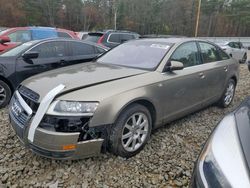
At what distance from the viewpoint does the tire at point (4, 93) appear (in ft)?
14.7

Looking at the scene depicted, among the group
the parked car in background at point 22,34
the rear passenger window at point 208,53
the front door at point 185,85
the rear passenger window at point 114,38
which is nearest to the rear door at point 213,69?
the rear passenger window at point 208,53

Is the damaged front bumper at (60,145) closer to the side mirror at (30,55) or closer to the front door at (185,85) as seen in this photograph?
the front door at (185,85)

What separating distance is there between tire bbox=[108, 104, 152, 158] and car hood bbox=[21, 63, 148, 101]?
1.52 ft

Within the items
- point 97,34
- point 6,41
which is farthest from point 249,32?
point 6,41

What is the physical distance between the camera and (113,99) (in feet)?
8.64

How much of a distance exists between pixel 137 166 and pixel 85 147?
73 centimetres

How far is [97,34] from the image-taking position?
10.5 meters

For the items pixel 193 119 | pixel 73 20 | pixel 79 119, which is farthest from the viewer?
pixel 73 20

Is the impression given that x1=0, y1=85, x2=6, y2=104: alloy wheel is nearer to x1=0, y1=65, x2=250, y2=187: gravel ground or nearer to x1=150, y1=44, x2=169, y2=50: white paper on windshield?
x1=0, y1=65, x2=250, y2=187: gravel ground

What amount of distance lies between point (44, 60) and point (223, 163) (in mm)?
4336

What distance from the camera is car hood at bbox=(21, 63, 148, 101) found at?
270 centimetres

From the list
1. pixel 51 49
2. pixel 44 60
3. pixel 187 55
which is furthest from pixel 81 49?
pixel 187 55

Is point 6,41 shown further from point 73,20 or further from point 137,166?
point 73,20

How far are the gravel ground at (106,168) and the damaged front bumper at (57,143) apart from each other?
11.1 inches
